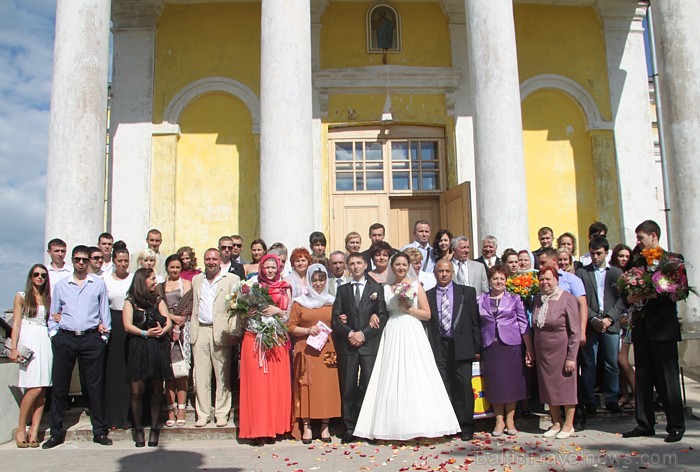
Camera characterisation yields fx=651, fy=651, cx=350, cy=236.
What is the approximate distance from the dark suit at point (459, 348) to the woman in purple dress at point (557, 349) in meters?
0.67

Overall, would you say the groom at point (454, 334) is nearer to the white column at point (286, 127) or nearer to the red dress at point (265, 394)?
the red dress at point (265, 394)

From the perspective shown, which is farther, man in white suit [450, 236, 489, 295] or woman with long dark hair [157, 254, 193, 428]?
man in white suit [450, 236, 489, 295]

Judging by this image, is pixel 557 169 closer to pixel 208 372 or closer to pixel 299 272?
pixel 299 272

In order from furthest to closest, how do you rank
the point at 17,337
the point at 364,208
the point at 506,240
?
the point at 364,208, the point at 506,240, the point at 17,337

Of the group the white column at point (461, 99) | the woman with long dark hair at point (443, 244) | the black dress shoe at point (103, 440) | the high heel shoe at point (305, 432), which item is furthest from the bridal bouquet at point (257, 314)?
the white column at point (461, 99)

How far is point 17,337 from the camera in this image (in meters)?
6.82

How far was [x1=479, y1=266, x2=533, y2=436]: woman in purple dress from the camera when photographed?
6.65 metres

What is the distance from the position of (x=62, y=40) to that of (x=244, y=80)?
3.91 m

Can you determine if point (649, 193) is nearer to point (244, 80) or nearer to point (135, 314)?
point (244, 80)

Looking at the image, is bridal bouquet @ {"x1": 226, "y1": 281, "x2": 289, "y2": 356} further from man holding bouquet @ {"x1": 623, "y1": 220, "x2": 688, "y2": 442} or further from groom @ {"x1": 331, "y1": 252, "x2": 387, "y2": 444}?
man holding bouquet @ {"x1": 623, "y1": 220, "x2": 688, "y2": 442}

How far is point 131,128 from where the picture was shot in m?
12.6

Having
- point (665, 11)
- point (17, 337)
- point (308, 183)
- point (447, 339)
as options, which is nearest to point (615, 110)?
point (665, 11)

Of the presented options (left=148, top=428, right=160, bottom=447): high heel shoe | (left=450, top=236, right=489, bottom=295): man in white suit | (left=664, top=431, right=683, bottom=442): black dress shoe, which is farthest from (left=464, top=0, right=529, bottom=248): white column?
(left=148, top=428, right=160, bottom=447): high heel shoe

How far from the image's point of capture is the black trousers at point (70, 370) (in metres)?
6.65
